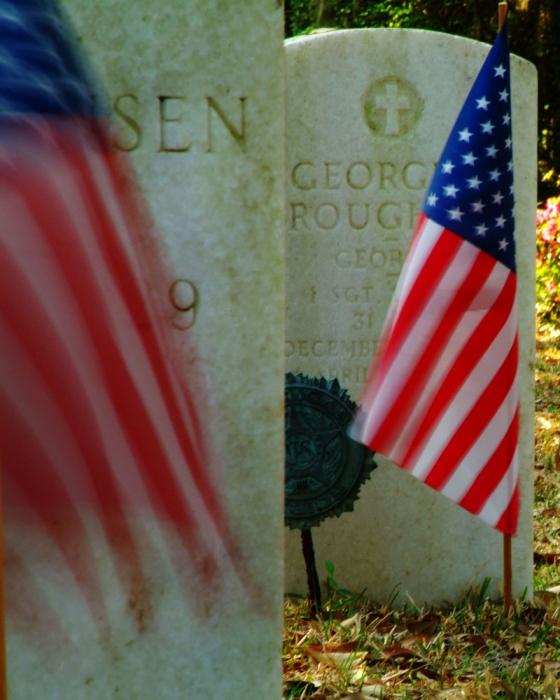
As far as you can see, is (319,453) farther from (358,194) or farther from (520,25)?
(520,25)

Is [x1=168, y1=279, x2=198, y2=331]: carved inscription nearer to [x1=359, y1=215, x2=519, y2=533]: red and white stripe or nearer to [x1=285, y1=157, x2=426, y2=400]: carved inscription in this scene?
[x1=359, y1=215, x2=519, y2=533]: red and white stripe

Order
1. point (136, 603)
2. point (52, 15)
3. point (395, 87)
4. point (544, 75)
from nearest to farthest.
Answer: point (52, 15) < point (136, 603) < point (395, 87) < point (544, 75)

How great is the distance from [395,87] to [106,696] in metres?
2.22

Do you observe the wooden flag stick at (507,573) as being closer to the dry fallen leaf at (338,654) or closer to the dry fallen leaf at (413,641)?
the dry fallen leaf at (413,641)

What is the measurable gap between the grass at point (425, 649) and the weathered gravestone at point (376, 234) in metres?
0.15

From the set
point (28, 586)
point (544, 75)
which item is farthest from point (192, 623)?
point (544, 75)

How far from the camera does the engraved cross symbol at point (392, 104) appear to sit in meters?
3.30

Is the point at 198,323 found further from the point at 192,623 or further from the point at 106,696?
the point at 106,696

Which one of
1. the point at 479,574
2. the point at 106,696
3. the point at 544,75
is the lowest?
the point at 479,574

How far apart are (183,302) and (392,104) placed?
1.71 m

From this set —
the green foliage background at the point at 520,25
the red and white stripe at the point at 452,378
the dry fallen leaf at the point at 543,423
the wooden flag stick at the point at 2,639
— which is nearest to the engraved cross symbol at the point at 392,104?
the red and white stripe at the point at 452,378

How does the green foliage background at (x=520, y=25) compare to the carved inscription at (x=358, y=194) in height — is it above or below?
above

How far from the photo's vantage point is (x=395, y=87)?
10.9 ft

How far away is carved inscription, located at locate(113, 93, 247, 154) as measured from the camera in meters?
1.83
